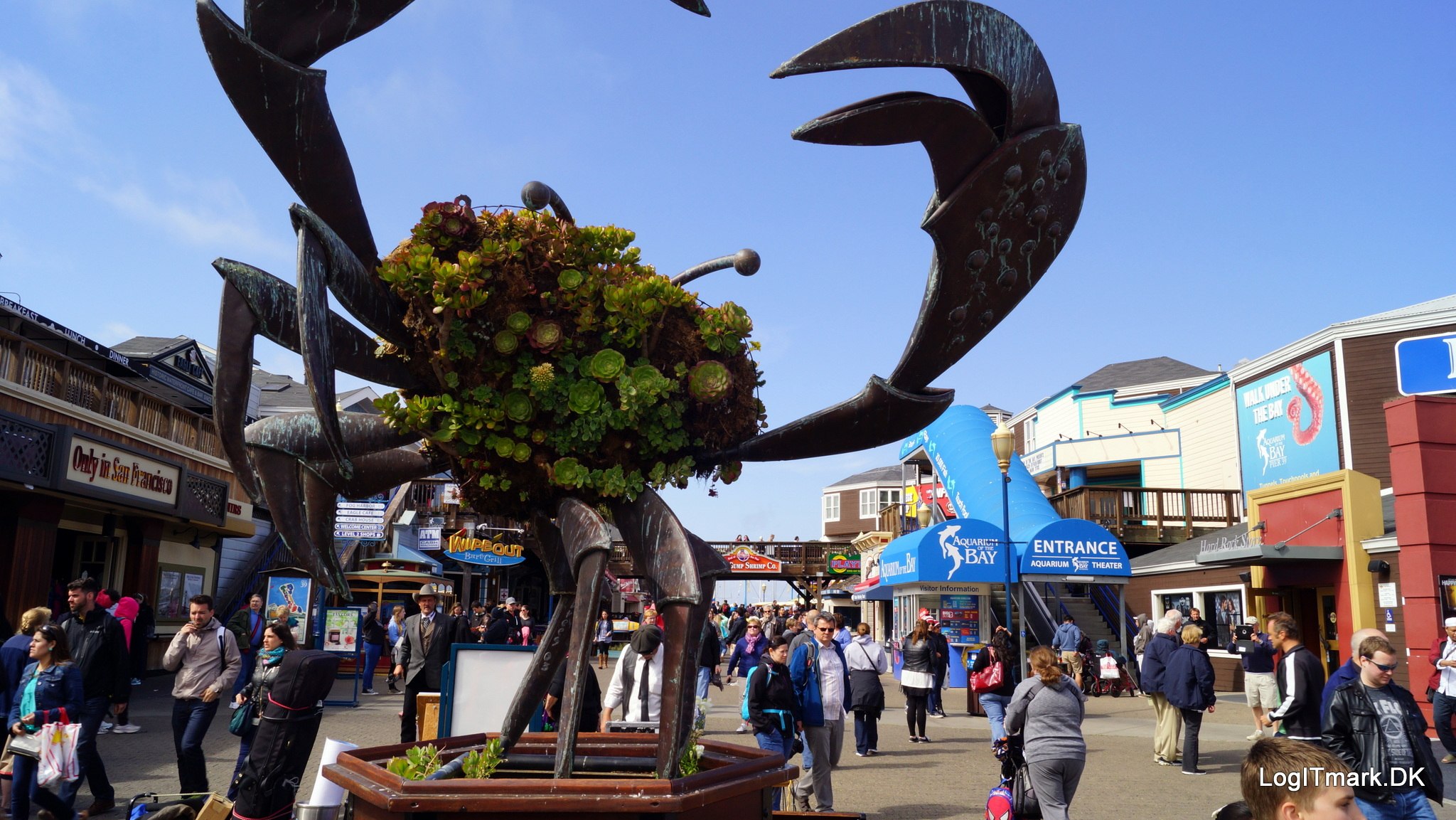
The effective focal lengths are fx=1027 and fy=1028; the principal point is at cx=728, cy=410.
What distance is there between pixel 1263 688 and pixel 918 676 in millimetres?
4199

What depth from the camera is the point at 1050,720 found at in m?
6.73

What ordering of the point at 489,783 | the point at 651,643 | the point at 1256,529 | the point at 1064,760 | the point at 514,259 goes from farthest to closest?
the point at 1256,529 → the point at 651,643 → the point at 1064,760 → the point at 514,259 → the point at 489,783

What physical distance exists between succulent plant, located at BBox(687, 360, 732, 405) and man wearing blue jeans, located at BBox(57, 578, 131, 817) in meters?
5.79

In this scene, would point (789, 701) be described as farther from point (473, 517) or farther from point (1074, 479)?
point (1074, 479)

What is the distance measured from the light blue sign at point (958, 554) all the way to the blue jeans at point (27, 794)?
15.1 metres

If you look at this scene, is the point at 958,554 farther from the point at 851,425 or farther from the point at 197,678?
the point at 851,425

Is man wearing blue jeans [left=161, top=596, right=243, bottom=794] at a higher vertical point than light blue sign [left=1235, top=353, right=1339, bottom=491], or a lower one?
lower

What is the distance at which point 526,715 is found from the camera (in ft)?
14.5

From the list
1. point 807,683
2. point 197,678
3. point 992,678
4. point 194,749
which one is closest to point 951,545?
point 992,678

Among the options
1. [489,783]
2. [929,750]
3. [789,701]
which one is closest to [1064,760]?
[789,701]

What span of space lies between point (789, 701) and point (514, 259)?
5.37 m

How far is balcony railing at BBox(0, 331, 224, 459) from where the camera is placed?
14.9 metres

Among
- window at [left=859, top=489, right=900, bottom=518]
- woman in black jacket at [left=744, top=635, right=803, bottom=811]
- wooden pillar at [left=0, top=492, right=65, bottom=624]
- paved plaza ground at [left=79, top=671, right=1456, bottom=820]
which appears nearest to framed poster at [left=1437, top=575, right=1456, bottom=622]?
paved plaza ground at [left=79, top=671, right=1456, bottom=820]

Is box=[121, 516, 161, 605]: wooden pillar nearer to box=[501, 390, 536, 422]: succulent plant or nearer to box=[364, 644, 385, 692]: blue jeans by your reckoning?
box=[364, 644, 385, 692]: blue jeans
